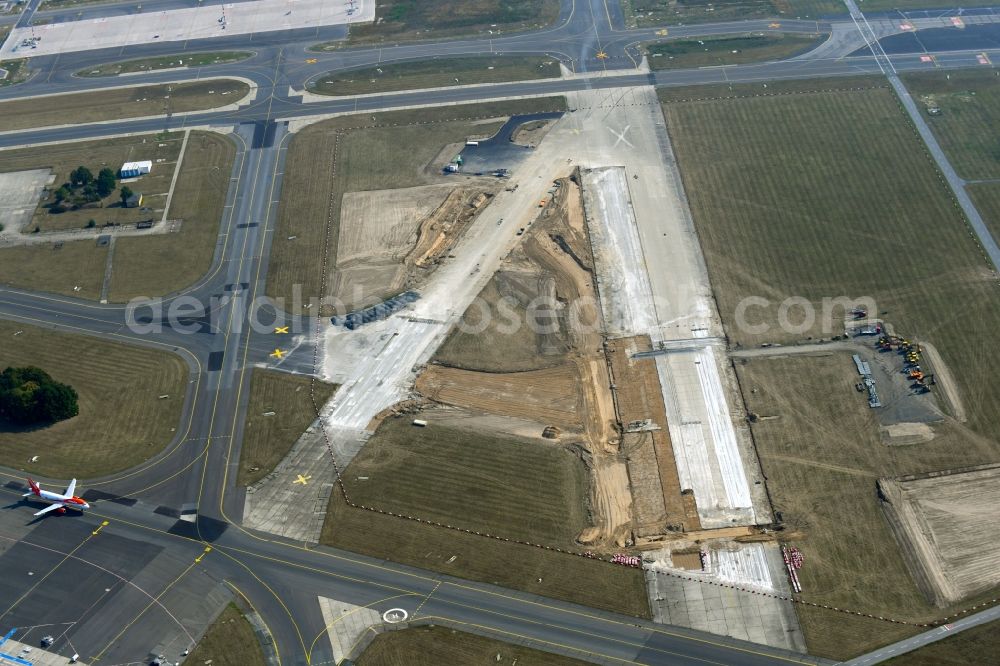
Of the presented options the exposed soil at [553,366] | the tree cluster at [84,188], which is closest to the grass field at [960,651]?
the exposed soil at [553,366]

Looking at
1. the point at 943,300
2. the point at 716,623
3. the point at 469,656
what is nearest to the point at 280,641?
the point at 469,656

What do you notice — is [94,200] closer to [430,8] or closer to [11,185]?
[11,185]

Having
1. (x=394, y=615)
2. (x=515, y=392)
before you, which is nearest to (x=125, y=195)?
(x=515, y=392)

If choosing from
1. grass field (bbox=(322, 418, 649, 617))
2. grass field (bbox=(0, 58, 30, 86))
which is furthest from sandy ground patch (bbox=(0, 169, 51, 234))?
grass field (bbox=(322, 418, 649, 617))

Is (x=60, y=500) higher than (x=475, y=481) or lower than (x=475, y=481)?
higher

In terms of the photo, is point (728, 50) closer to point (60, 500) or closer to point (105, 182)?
point (105, 182)

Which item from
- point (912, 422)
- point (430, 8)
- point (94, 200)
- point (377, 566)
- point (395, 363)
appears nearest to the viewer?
point (377, 566)

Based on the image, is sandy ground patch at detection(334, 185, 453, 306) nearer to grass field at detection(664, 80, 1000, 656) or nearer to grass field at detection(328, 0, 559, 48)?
grass field at detection(664, 80, 1000, 656)
